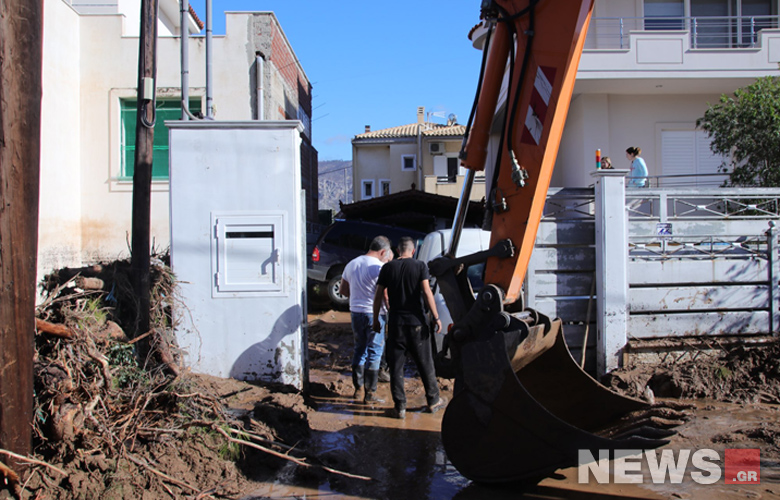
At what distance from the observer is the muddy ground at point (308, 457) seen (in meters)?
3.71

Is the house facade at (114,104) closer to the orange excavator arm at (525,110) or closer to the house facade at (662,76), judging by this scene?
the house facade at (662,76)

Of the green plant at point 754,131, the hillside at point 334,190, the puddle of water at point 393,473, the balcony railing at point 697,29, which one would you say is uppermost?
the hillside at point 334,190

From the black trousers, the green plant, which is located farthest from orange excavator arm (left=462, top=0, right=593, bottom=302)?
the green plant

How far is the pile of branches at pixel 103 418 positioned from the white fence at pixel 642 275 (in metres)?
3.86

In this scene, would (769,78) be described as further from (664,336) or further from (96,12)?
(96,12)

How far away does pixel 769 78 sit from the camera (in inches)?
386

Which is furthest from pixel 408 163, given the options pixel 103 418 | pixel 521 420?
pixel 521 420

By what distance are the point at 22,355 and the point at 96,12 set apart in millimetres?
12400

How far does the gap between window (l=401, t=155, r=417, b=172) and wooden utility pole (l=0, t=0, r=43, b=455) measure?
2556 centimetres

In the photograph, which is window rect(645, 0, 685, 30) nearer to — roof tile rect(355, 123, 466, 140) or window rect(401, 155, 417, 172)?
roof tile rect(355, 123, 466, 140)

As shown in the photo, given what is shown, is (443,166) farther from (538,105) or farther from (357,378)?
(538,105)

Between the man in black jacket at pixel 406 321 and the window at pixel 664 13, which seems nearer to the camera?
the man in black jacket at pixel 406 321

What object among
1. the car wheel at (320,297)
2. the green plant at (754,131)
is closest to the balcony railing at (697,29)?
the green plant at (754,131)

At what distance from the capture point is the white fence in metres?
6.64
